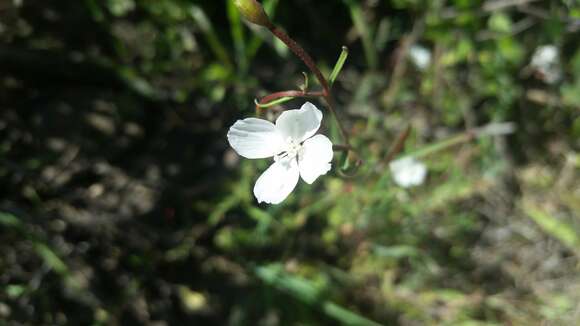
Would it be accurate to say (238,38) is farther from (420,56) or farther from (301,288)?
(301,288)

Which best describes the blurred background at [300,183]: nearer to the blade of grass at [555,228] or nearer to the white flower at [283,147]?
the blade of grass at [555,228]

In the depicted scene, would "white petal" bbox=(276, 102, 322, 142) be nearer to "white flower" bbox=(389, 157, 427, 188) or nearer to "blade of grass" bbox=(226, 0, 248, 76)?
"blade of grass" bbox=(226, 0, 248, 76)

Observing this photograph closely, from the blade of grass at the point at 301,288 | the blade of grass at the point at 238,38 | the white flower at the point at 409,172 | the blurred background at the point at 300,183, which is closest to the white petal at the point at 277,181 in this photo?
the blurred background at the point at 300,183

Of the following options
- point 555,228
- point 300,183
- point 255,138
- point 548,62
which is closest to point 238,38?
point 300,183

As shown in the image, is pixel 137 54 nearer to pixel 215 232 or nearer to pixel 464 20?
pixel 215 232

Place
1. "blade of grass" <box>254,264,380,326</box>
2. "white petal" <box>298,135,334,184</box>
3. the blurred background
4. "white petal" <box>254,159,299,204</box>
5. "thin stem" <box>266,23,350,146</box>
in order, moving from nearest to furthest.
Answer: "thin stem" <box>266,23,350,146</box> < "white petal" <box>298,135,334,184</box> < "white petal" <box>254,159,299,204</box> < "blade of grass" <box>254,264,380,326</box> < the blurred background

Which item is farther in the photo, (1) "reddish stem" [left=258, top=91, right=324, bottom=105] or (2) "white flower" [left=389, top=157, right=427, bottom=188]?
(2) "white flower" [left=389, top=157, right=427, bottom=188]

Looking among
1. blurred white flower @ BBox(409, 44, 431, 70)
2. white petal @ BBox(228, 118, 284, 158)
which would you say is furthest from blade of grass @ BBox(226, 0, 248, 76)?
blurred white flower @ BBox(409, 44, 431, 70)
